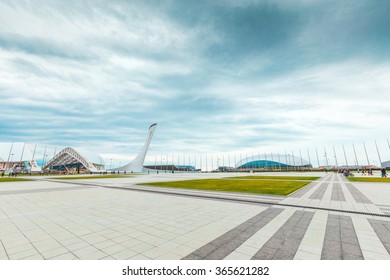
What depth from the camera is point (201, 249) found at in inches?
181

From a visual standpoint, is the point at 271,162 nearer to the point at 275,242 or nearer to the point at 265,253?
the point at 275,242

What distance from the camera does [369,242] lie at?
502 centimetres

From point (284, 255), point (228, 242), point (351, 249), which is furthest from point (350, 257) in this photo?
point (228, 242)

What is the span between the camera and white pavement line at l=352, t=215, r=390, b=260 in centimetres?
426

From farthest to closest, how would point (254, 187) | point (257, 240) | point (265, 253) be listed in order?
point (254, 187), point (257, 240), point (265, 253)

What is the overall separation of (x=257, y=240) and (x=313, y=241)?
149 cm

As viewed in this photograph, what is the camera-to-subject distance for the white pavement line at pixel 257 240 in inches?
169

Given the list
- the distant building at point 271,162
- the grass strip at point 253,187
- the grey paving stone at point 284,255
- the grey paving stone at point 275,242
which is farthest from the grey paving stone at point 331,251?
the distant building at point 271,162

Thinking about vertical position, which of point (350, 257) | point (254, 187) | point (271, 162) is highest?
point (271, 162)

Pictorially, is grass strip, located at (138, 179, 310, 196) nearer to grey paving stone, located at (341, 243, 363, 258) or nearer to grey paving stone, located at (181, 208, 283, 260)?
grey paving stone, located at (181, 208, 283, 260)

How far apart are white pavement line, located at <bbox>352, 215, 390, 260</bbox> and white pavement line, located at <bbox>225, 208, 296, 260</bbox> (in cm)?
212

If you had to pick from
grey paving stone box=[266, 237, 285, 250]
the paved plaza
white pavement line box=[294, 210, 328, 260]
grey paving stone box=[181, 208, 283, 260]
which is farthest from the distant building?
grey paving stone box=[266, 237, 285, 250]
